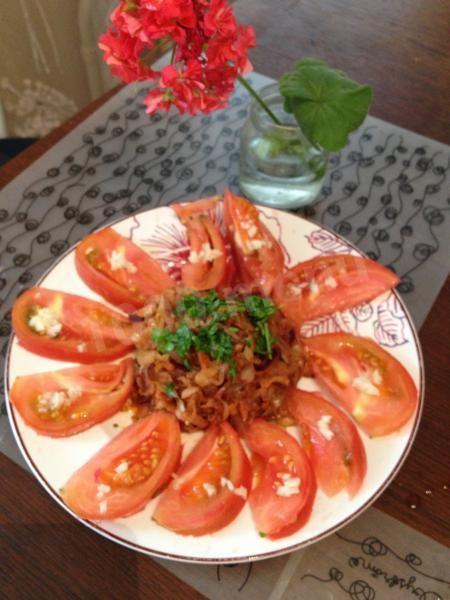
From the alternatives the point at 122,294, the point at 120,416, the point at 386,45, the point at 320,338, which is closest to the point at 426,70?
the point at 386,45

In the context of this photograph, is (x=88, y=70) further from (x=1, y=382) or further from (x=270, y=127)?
(x=1, y=382)

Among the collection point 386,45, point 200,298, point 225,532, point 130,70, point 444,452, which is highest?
point 130,70

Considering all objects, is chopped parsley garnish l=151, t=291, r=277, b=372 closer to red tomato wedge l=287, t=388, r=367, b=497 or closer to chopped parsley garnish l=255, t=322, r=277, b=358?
chopped parsley garnish l=255, t=322, r=277, b=358

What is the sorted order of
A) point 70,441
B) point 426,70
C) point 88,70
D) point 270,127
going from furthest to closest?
point 88,70
point 426,70
point 270,127
point 70,441

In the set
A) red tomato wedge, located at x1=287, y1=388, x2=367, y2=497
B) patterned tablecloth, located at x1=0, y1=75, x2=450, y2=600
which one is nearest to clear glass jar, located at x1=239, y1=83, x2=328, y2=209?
patterned tablecloth, located at x1=0, y1=75, x2=450, y2=600

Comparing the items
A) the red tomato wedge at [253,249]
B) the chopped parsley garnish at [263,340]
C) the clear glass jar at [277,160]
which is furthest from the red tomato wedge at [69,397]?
the clear glass jar at [277,160]

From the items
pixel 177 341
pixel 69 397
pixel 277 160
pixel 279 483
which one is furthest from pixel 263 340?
pixel 277 160

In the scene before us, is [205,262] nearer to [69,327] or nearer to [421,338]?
[69,327]
